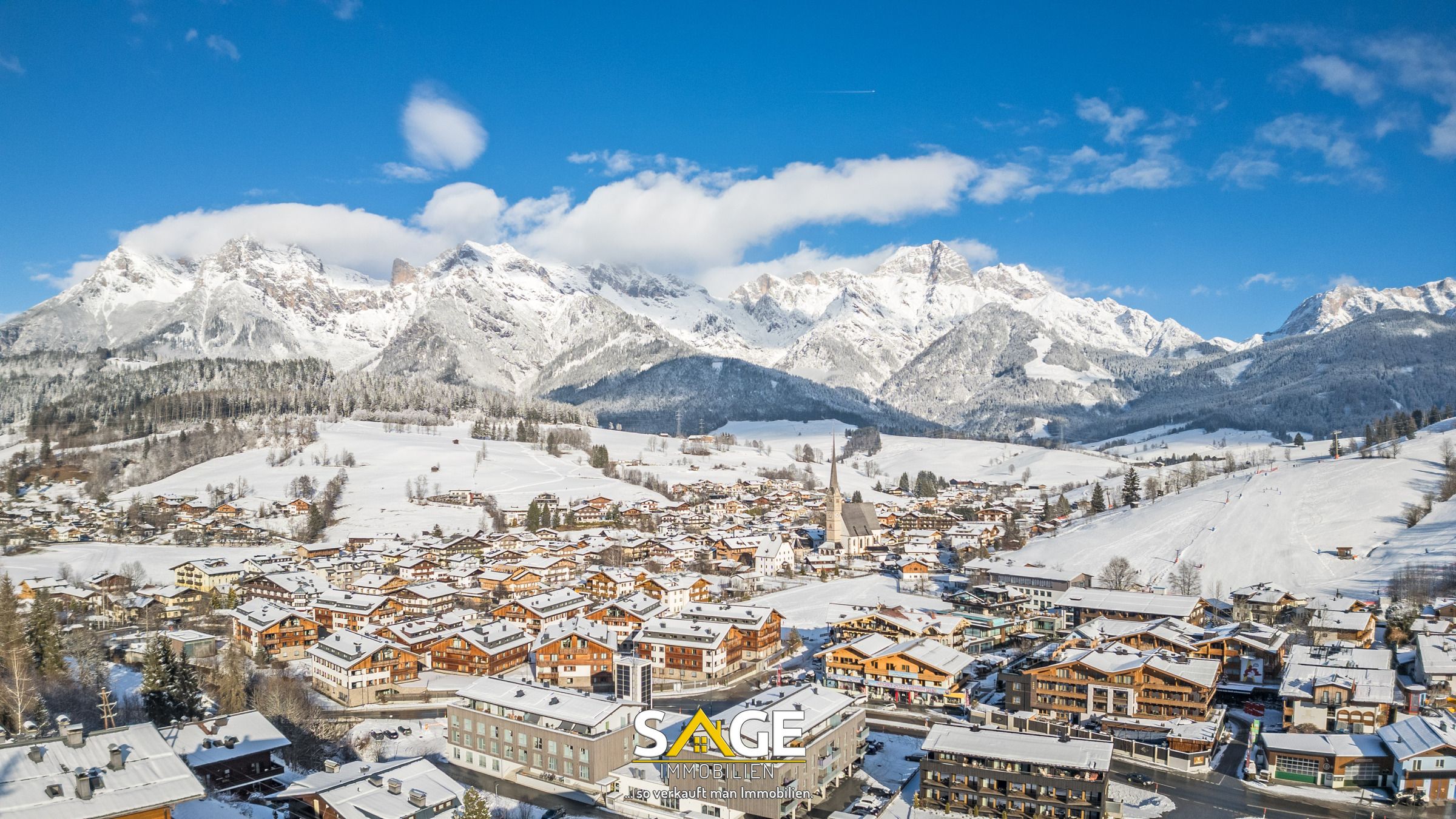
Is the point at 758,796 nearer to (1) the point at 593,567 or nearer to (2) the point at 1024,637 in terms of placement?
(2) the point at 1024,637

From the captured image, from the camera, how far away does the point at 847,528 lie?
253 feet

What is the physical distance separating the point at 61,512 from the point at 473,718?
70.5 m

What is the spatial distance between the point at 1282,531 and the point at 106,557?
8256 centimetres

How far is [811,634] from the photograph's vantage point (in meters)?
49.7

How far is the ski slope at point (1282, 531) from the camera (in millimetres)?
58625

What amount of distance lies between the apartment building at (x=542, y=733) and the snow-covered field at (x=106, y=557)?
1543 inches

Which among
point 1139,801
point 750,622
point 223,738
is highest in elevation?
point 750,622

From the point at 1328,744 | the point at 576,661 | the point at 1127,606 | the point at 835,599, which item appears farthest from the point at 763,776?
the point at 835,599

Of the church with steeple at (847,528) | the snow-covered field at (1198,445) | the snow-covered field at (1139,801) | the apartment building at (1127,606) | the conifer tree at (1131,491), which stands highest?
the snow-covered field at (1198,445)

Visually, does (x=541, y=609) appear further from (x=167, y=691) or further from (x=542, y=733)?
(x=167, y=691)

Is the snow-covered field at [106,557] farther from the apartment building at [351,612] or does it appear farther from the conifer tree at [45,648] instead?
the conifer tree at [45,648]

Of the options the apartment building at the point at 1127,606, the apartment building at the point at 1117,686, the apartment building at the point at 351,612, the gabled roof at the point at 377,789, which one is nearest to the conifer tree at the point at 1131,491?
the apartment building at the point at 1127,606

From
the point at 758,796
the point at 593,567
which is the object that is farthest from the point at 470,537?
the point at 758,796

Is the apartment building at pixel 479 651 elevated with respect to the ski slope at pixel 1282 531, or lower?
lower
